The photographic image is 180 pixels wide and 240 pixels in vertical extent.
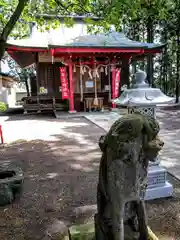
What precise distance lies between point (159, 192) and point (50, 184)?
181 cm

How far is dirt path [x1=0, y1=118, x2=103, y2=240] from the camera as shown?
3.05 metres

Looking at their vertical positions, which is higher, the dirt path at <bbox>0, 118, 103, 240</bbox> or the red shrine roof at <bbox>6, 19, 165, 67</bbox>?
the red shrine roof at <bbox>6, 19, 165, 67</bbox>

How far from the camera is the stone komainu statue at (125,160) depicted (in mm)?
1515

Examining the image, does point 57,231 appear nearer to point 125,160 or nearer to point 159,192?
point 159,192

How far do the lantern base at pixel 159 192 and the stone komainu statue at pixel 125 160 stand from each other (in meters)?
1.78

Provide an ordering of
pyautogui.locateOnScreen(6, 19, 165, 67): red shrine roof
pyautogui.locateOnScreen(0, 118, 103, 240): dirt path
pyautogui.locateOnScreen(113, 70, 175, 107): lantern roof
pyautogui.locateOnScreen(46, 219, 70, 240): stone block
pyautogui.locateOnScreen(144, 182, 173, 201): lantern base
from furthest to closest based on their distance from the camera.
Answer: pyautogui.locateOnScreen(6, 19, 165, 67): red shrine roof → pyautogui.locateOnScreen(144, 182, 173, 201): lantern base → pyautogui.locateOnScreen(0, 118, 103, 240): dirt path → pyautogui.locateOnScreen(113, 70, 175, 107): lantern roof → pyautogui.locateOnScreen(46, 219, 70, 240): stone block

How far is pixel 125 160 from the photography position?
156cm

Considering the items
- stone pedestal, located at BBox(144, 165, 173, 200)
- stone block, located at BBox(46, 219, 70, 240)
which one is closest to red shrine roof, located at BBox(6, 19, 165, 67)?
stone pedestal, located at BBox(144, 165, 173, 200)

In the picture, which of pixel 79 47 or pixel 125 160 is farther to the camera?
pixel 79 47

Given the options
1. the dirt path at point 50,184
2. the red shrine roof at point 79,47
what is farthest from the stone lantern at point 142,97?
the red shrine roof at point 79,47

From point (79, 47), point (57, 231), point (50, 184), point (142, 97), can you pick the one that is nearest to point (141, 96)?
point (142, 97)

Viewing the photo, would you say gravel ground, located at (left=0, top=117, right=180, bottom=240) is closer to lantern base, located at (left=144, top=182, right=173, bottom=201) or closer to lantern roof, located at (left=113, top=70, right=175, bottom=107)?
lantern base, located at (left=144, top=182, right=173, bottom=201)

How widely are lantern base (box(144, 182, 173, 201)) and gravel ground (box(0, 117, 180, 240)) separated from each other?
0.30ft

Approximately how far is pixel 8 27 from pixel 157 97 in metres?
2.75
